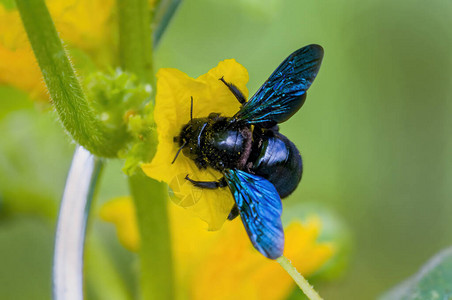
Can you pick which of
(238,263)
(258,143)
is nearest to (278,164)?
(258,143)

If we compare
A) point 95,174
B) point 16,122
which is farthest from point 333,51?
point 95,174

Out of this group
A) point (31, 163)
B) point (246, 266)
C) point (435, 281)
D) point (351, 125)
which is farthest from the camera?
point (351, 125)

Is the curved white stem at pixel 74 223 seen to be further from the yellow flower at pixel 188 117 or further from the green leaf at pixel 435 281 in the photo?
the green leaf at pixel 435 281

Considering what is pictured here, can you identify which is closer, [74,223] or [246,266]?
[74,223]

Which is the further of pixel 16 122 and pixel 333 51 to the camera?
pixel 333 51

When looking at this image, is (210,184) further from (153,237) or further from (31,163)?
(31,163)

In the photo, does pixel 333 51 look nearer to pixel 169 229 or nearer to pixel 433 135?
pixel 433 135
